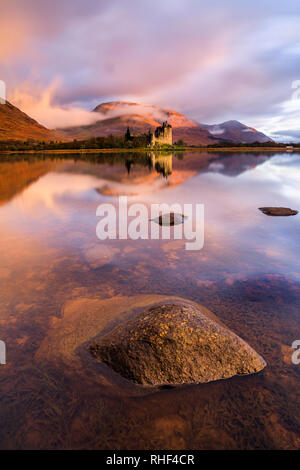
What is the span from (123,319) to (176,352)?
1.95m

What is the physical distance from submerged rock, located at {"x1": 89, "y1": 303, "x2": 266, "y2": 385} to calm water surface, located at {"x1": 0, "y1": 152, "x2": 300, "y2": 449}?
19 cm

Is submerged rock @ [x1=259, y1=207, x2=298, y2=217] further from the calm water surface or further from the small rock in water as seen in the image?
the small rock in water

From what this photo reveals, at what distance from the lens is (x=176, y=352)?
4793 millimetres

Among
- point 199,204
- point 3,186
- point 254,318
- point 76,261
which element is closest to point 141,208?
point 199,204

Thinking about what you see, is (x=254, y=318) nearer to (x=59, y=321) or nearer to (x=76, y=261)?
(x=59, y=321)

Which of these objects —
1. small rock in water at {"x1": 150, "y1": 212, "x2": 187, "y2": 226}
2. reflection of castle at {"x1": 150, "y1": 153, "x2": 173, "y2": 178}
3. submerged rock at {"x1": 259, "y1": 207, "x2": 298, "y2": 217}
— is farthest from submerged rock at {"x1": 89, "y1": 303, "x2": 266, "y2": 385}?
reflection of castle at {"x1": 150, "y1": 153, "x2": 173, "y2": 178}

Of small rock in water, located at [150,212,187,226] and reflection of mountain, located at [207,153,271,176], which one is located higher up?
reflection of mountain, located at [207,153,271,176]

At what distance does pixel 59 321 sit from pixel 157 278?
3.43m

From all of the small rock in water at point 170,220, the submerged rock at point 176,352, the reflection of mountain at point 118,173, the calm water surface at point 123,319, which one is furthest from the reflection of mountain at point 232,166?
the submerged rock at point 176,352

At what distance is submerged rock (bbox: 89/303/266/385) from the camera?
4.74 metres

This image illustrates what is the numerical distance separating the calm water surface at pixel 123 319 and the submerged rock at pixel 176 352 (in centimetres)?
19

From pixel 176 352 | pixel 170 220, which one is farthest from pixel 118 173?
pixel 176 352

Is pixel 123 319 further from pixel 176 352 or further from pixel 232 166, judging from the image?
pixel 232 166

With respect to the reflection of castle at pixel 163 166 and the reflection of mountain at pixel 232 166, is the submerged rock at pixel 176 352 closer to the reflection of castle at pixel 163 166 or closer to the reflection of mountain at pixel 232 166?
the reflection of castle at pixel 163 166
